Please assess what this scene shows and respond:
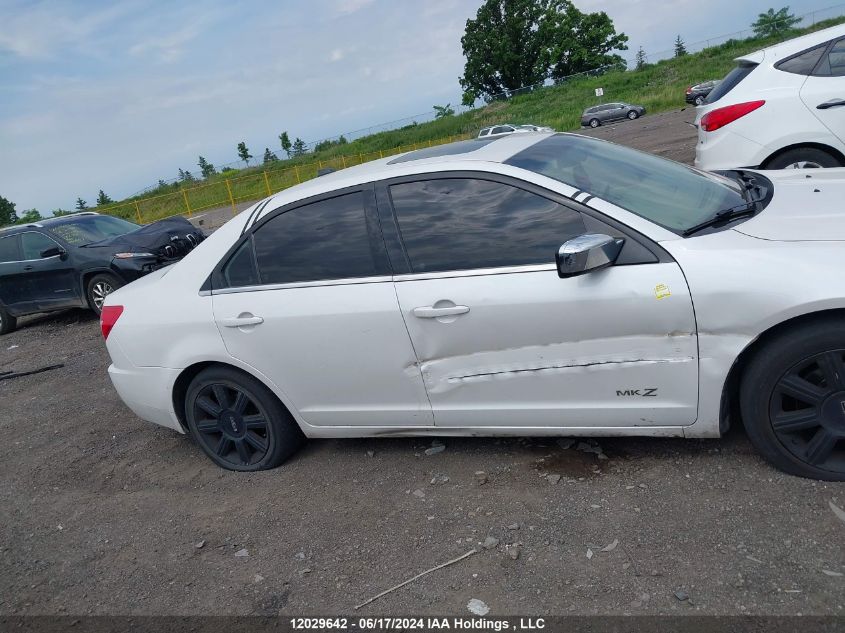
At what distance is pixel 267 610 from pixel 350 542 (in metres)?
0.50

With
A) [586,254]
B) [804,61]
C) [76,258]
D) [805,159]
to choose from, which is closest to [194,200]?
[76,258]

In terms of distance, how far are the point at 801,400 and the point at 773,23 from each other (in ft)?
207

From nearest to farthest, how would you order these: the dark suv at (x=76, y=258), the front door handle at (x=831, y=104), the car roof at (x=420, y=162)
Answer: the car roof at (x=420, y=162), the front door handle at (x=831, y=104), the dark suv at (x=76, y=258)

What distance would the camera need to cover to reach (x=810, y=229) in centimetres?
283

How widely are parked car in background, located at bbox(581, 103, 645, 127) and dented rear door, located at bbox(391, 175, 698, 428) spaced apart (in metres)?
40.0

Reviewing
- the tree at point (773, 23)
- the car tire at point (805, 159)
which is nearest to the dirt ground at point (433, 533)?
the car tire at point (805, 159)

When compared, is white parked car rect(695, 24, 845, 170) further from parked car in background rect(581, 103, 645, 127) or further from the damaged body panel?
parked car in background rect(581, 103, 645, 127)

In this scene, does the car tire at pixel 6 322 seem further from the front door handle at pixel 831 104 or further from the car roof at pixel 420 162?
the front door handle at pixel 831 104

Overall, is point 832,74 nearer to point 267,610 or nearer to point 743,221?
point 743,221

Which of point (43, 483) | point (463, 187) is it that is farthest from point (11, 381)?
point (463, 187)

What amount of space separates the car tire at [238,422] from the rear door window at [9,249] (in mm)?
7350

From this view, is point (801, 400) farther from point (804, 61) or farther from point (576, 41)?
point (576, 41)

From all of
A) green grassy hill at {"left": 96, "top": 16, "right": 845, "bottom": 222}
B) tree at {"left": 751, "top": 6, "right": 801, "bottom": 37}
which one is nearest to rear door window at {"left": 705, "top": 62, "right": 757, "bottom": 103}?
green grassy hill at {"left": 96, "top": 16, "right": 845, "bottom": 222}

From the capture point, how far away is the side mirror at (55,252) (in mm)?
9258
